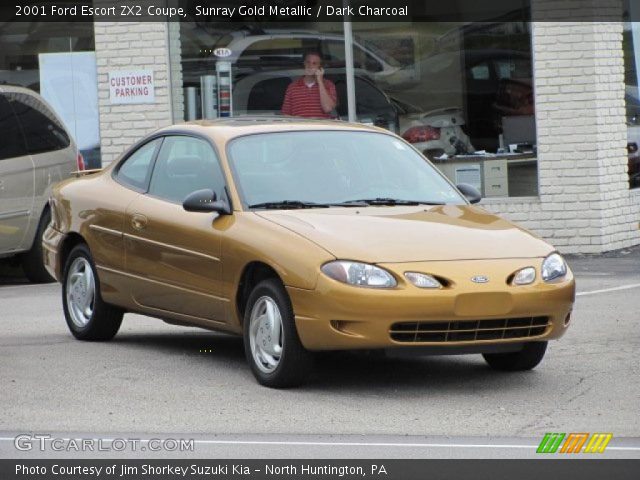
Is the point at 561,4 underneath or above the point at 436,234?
above

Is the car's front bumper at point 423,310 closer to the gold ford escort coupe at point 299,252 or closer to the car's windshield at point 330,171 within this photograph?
the gold ford escort coupe at point 299,252

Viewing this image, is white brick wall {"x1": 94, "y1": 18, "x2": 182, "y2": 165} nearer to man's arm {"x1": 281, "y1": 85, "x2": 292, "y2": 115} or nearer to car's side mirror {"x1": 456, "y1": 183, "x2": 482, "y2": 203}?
man's arm {"x1": 281, "y1": 85, "x2": 292, "y2": 115}

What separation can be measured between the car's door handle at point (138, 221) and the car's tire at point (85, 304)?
664 millimetres

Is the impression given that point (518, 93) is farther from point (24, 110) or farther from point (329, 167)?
point (329, 167)

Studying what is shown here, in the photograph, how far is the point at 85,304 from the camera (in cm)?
1056

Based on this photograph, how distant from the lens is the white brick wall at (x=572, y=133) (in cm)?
1675

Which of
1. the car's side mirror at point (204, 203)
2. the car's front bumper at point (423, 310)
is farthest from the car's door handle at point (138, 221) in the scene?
→ the car's front bumper at point (423, 310)

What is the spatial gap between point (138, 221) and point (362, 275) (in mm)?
2127

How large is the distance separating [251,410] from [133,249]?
7.20 feet

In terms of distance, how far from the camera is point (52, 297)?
14078mm
